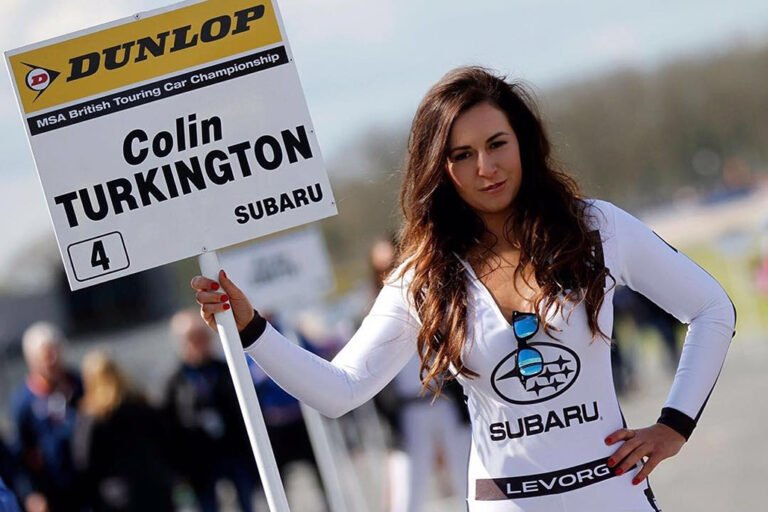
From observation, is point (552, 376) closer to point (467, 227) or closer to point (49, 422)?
point (467, 227)

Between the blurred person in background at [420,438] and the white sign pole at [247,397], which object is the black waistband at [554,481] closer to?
the white sign pole at [247,397]

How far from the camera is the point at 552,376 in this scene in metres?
3.85

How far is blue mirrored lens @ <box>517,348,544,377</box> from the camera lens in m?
3.84

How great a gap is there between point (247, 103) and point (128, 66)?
13.4 inches

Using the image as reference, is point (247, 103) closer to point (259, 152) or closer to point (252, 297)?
point (259, 152)

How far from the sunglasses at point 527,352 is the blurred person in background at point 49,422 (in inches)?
292

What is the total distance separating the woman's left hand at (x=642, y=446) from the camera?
3865mm

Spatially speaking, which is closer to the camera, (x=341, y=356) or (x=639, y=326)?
(x=341, y=356)

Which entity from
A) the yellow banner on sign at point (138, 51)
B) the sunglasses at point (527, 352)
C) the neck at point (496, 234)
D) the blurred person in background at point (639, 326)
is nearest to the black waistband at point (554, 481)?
the sunglasses at point (527, 352)

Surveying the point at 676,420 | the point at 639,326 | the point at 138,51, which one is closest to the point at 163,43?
the point at 138,51

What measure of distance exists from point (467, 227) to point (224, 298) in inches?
27.0

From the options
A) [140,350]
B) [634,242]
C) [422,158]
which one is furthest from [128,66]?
[140,350]

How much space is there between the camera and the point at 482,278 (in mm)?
4027

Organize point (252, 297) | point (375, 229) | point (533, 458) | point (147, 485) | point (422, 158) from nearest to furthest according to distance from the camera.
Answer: point (533, 458)
point (422, 158)
point (147, 485)
point (252, 297)
point (375, 229)
